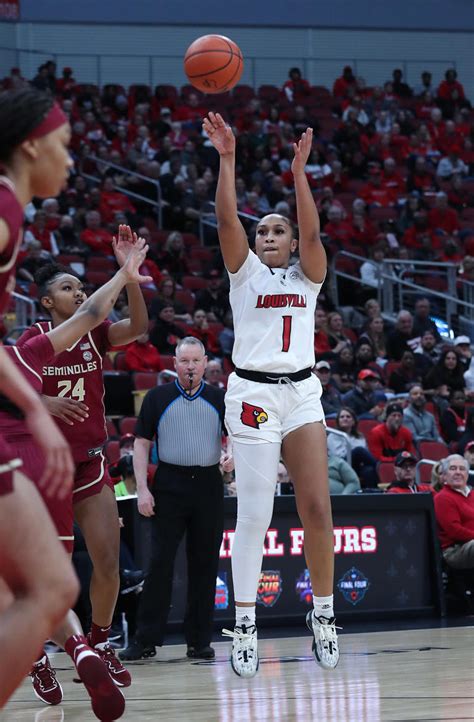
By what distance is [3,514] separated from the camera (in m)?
3.41

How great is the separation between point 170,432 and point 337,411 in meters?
6.21

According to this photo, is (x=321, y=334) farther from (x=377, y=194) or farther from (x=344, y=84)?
(x=344, y=84)

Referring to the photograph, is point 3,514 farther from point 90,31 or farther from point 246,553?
point 90,31

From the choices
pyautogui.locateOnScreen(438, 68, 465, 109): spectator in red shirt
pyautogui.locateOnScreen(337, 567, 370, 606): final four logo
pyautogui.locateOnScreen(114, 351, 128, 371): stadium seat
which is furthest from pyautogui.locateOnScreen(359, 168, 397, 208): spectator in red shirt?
pyautogui.locateOnScreen(337, 567, 370, 606): final four logo

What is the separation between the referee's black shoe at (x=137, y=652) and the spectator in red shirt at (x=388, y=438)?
625 centimetres

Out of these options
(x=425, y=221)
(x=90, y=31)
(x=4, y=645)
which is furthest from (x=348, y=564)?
(x=90, y=31)

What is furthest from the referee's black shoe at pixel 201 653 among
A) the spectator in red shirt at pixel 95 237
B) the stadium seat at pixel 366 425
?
the spectator in red shirt at pixel 95 237

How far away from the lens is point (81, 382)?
6414 millimetres

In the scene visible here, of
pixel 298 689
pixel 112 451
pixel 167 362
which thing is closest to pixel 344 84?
pixel 167 362

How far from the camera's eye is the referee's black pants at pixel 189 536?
27.4ft

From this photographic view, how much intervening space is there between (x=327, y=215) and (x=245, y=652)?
1482 cm

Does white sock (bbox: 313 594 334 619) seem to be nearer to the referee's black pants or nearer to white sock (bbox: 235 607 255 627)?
white sock (bbox: 235 607 255 627)

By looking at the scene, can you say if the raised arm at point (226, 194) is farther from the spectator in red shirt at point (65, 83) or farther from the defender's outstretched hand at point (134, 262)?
the spectator in red shirt at point (65, 83)

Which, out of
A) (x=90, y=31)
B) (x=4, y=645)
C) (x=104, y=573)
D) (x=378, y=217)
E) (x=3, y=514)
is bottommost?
(x=104, y=573)
